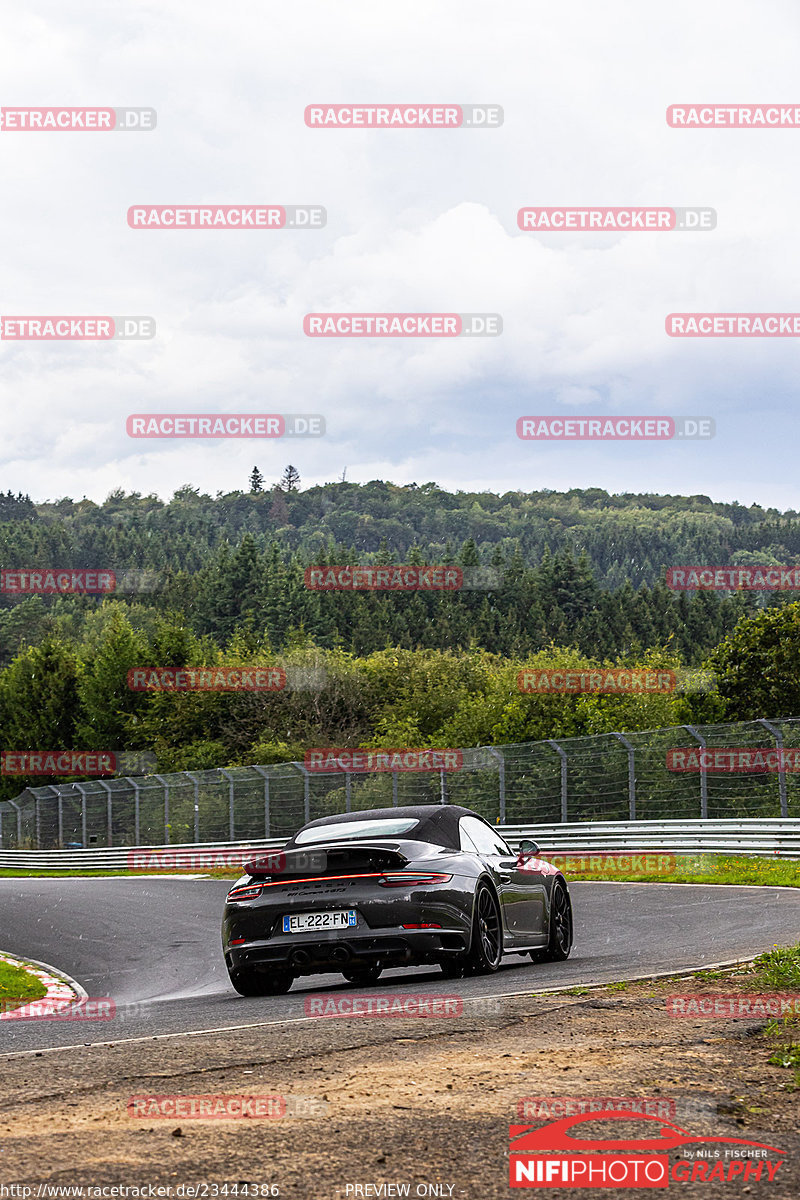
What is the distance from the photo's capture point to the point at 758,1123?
446 centimetres

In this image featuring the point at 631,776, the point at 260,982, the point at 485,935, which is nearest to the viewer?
the point at 485,935

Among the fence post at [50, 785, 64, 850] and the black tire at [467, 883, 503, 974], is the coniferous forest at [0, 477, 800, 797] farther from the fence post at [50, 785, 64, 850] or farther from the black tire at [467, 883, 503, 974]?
the black tire at [467, 883, 503, 974]

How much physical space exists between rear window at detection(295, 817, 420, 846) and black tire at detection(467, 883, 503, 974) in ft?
2.34

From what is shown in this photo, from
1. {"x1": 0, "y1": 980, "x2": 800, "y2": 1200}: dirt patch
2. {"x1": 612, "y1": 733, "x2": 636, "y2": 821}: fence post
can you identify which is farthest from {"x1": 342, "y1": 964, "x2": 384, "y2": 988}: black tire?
{"x1": 612, "y1": 733, "x2": 636, "y2": 821}: fence post

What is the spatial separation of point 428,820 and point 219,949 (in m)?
6.16

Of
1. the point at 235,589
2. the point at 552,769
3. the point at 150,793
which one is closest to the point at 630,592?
the point at 235,589

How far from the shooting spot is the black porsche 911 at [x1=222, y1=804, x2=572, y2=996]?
29.2 feet

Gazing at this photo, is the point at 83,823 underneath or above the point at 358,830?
underneath

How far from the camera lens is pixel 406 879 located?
9.00m

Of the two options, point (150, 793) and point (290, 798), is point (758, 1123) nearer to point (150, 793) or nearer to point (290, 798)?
point (290, 798)

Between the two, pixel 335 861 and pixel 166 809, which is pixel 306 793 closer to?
pixel 166 809

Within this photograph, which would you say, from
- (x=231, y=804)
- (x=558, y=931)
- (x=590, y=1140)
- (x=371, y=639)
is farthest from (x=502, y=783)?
(x=371, y=639)

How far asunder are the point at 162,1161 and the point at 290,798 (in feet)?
93.5

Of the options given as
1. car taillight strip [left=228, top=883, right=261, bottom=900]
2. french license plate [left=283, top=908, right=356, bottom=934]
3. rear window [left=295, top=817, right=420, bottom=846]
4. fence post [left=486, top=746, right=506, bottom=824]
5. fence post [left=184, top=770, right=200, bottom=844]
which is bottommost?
fence post [left=184, top=770, right=200, bottom=844]
